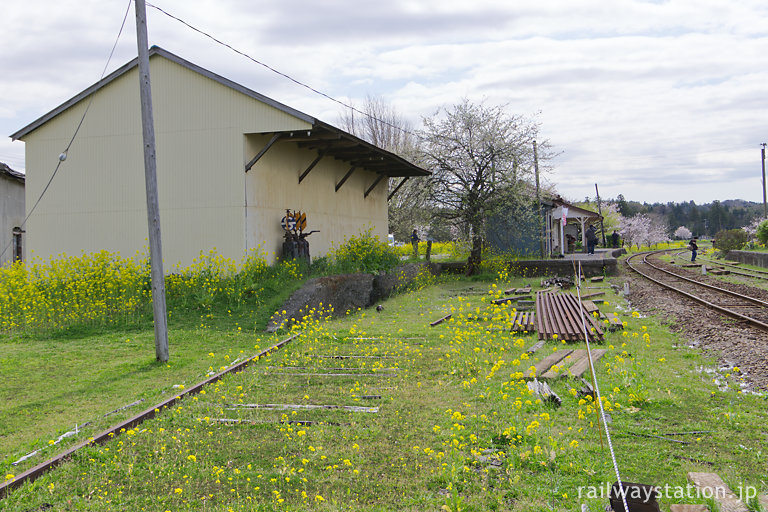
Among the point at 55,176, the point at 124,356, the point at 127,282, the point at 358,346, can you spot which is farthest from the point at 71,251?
the point at 358,346

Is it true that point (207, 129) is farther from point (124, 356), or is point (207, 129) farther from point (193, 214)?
point (124, 356)

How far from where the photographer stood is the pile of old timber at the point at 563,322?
32.3 feet

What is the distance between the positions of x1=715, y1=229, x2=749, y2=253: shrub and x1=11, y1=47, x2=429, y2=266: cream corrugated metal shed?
101ft

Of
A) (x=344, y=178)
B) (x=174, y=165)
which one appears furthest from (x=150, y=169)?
(x=344, y=178)

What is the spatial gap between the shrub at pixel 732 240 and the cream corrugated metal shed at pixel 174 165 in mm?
30822

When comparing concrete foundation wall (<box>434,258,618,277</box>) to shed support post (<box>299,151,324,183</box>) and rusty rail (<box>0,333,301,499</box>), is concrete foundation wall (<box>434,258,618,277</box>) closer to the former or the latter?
shed support post (<box>299,151,324,183</box>)

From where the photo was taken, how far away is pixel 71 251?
1540 centimetres

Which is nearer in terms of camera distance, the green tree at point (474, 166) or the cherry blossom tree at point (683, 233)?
the green tree at point (474, 166)

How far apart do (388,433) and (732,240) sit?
3875 centimetres

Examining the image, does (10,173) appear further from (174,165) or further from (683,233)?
(683,233)

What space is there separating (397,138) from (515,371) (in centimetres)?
3230

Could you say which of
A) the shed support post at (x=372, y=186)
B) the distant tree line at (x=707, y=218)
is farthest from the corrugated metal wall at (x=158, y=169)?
the distant tree line at (x=707, y=218)

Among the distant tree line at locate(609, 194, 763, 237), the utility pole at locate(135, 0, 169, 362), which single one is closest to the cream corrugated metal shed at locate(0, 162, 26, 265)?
the utility pole at locate(135, 0, 169, 362)

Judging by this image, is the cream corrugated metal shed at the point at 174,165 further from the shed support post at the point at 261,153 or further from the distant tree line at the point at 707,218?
the distant tree line at the point at 707,218
